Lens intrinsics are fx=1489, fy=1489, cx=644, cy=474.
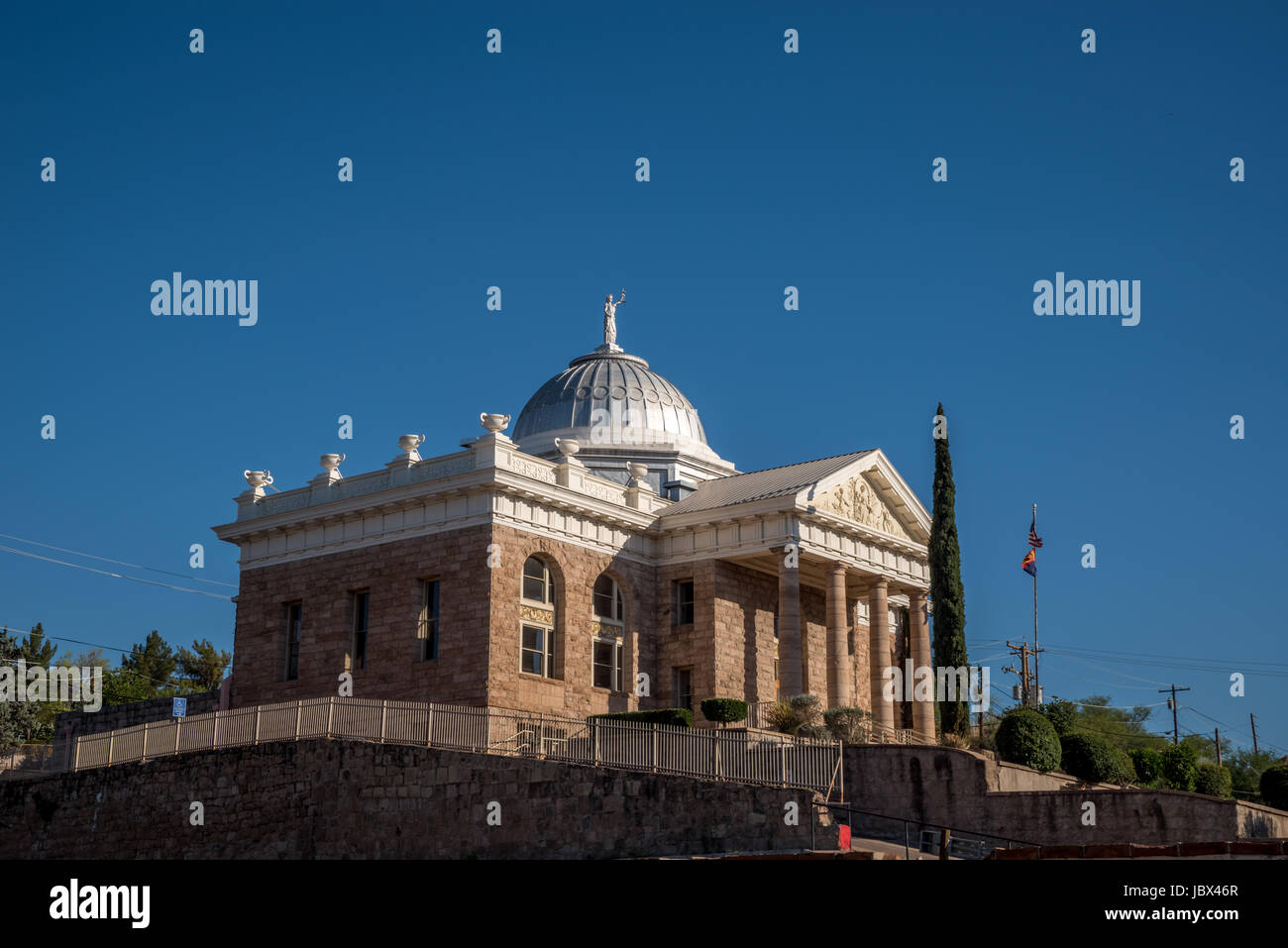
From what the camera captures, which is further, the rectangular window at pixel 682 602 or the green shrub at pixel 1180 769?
the rectangular window at pixel 682 602

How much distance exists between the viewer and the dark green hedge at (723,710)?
125 ft

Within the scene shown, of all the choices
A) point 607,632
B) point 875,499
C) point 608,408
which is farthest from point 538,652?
point 608,408

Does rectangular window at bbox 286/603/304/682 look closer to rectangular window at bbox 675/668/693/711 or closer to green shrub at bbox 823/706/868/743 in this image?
rectangular window at bbox 675/668/693/711

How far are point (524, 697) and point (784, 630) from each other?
26.0 feet

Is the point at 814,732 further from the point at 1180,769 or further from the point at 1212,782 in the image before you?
the point at 1212,782

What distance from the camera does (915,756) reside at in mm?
31609

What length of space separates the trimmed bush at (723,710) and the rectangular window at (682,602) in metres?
6.26

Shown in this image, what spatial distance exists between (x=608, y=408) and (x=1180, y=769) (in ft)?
78.8

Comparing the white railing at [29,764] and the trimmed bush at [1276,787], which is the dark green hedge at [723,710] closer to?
the trimmed bush at [1276,787]

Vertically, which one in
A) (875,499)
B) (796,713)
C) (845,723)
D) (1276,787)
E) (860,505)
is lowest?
(1276,787)

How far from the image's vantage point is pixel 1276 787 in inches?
1425

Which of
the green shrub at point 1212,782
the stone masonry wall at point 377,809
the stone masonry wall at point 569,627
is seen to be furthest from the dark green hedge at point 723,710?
the green shrub at point 1212,782

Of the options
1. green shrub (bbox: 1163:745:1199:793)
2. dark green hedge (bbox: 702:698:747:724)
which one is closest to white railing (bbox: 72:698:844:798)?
dark green hedge (bbox: 702:698:747:724)
